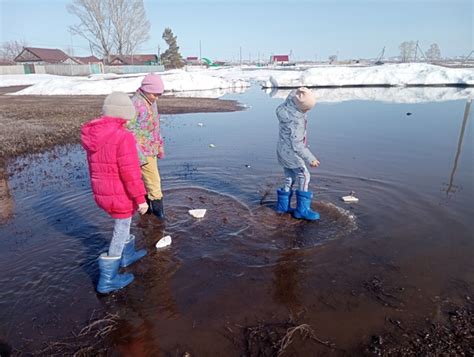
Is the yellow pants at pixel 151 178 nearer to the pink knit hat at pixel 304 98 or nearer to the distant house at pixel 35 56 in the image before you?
the pink knit hat at pixel 304 98

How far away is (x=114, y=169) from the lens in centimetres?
308

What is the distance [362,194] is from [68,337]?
474 cm

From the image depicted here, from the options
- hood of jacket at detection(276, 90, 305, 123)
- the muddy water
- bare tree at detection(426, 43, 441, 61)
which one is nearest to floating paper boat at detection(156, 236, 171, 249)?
the muddy water

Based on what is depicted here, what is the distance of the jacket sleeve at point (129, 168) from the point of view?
3.03 meters

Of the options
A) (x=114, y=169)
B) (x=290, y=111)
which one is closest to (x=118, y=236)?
(x=114, y=169)

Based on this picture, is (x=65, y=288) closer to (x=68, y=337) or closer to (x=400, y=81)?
(x=68, y=337)

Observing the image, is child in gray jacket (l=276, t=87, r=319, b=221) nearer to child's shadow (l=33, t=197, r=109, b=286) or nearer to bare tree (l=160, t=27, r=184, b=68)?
child's shadow (l=33, t=197, r=109, b=286)

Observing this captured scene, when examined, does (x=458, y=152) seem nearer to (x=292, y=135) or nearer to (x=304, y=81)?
(x=292, y=135)

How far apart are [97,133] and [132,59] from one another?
72.4 meters

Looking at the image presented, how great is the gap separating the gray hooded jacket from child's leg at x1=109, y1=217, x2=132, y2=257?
2421 millimetres

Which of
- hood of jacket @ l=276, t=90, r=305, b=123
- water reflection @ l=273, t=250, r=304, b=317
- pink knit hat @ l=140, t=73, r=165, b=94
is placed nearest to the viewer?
water reflection @ l=273, t=250, r=304, b=317

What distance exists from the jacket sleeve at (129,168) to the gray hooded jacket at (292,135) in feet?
7.50

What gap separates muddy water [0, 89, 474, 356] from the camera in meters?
2.90

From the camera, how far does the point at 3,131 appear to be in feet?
34.2
